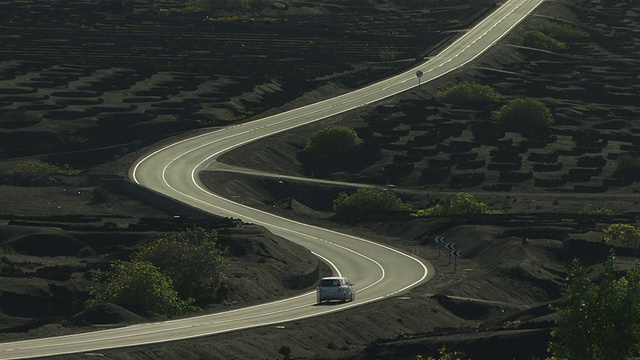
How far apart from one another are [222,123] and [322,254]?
202ft

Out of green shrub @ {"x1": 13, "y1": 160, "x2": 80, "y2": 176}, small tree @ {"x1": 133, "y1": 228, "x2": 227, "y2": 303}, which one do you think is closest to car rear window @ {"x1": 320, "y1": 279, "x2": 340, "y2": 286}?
small tree @ {"x1": 133, "y1": 228, "x2": 227, "y2": 303}

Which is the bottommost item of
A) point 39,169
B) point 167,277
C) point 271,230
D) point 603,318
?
point 39,169

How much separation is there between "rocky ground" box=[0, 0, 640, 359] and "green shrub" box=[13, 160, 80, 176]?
189 centimetres

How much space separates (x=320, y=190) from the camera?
132000 millimetres

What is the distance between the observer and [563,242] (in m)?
101

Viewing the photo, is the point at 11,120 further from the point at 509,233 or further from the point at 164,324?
the point at 164,324

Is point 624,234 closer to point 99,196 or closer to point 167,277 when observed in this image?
point 167,277

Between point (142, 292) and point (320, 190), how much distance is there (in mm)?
57455

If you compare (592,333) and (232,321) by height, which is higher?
(592,333)

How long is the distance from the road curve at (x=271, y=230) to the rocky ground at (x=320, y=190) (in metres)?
Answer: 1.92

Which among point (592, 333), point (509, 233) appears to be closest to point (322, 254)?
point (509, 233)

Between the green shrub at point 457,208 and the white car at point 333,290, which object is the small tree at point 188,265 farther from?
the green shrub at point 457,208

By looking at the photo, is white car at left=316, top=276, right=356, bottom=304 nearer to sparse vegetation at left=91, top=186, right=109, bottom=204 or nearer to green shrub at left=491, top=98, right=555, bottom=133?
sparse vegetation at left=91, top=186, right=109, bottom=204

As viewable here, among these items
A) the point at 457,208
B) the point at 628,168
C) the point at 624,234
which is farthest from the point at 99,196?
the point at 628,168
